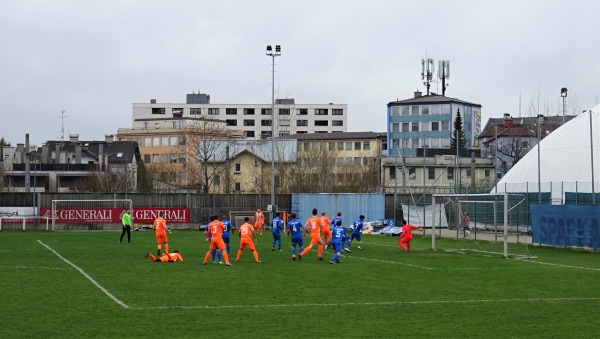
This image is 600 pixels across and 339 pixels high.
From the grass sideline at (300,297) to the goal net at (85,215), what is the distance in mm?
29659

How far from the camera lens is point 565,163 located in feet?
189

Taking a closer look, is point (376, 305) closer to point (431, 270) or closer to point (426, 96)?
point (431, 270)

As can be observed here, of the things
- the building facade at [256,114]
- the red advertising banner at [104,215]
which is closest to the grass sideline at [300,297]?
the red advertising banner at [104,215]

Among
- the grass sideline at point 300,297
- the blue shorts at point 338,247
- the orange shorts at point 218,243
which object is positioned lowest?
the grass sideline at point 300,297

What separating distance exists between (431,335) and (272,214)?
49.1 metres

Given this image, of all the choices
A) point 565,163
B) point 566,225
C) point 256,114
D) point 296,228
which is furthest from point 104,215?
point 256,114

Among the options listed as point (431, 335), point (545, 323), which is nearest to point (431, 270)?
point (545, 323)

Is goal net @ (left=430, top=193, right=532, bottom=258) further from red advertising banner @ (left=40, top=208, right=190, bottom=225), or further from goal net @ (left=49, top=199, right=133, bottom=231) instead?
goal net @ (left=49, top=199, right=133, bottom=231)

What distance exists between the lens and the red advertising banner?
62875mm

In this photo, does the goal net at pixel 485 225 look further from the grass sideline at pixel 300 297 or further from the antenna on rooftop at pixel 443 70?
the antenna on rooftop at pixel 443 70

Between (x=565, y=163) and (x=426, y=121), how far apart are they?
72.7 m

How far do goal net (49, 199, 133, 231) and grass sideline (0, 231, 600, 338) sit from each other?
1168 inches

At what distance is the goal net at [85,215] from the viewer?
2469 inches

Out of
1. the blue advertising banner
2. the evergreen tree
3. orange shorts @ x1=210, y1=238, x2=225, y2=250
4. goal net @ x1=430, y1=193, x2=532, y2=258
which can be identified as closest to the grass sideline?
orange shorts @ x1=210, y1=238, x2=225, y2=250
